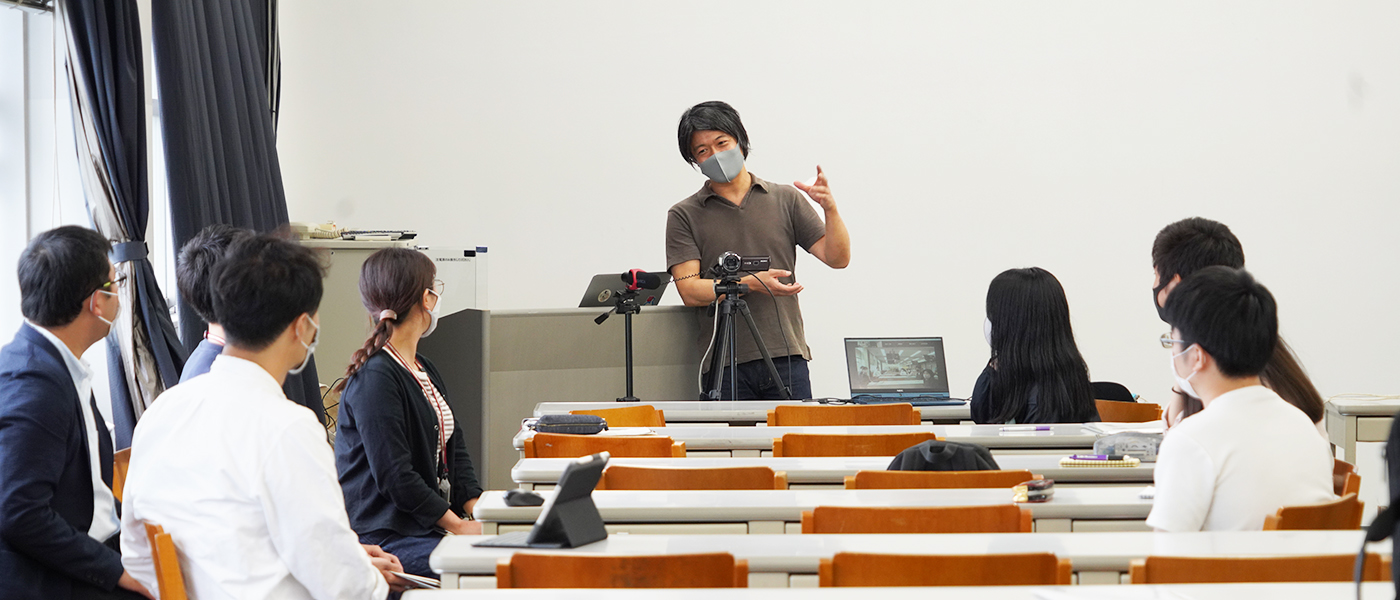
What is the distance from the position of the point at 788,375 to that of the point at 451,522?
75.2 inches

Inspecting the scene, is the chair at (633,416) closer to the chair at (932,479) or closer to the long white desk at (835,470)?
the long white desk at (835,470)

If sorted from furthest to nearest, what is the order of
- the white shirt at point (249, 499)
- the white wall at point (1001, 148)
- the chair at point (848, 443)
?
1. the white wall at point (1001, 148)
2. the chair at point (848, 443)
3. the white shirt at point (249, 499)

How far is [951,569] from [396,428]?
1.59 metres

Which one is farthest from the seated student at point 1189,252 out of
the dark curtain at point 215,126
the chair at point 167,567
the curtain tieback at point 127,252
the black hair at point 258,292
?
the dark curtain at point 215,126

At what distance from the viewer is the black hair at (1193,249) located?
2.98 meters

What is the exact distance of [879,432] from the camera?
3.02 m

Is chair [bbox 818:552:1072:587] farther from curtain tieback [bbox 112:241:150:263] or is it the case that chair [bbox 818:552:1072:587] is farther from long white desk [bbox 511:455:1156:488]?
curtain tieback [bbox 112:241:150:263]

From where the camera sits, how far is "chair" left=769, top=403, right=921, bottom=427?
10.9ft

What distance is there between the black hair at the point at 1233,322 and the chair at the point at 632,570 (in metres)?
0.98

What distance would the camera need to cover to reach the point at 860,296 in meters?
6.43

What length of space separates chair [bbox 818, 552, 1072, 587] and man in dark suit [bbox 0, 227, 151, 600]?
1.52 meters

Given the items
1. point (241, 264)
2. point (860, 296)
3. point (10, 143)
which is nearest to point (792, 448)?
point (241, 264)

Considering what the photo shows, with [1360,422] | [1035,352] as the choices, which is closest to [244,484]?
[1035,352]

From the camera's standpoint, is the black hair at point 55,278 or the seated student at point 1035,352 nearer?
the black hair at point 55,278
